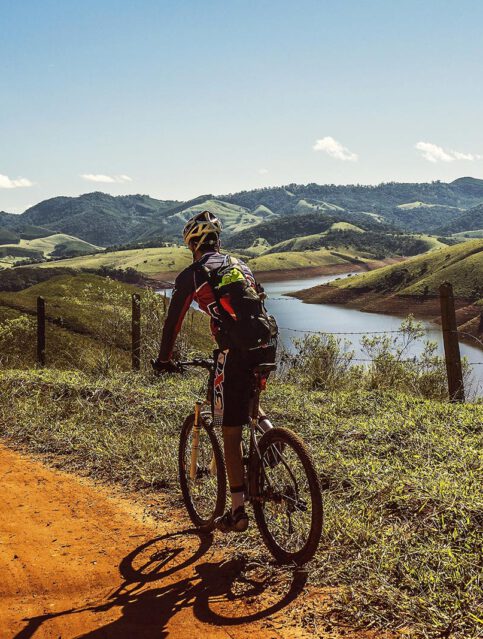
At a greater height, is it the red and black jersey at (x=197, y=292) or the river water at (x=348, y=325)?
the red and black jersey at (x=197, y=292)

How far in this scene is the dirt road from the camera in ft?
11.0

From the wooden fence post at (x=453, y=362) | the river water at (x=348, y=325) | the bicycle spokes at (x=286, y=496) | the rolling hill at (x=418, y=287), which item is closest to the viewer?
the bicycle spokes at (x=286, y=496)

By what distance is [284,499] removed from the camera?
154 inches

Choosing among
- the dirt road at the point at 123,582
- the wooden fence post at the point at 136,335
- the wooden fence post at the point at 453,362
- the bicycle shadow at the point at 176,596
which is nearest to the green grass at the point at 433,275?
the wooden fence post at the point at 136,335

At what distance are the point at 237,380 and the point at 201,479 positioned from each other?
4.89 ft

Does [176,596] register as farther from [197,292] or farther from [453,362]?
[453,362]

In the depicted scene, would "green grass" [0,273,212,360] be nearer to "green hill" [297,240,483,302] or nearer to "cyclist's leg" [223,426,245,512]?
"cyclist's leg" [223,426,245,512]

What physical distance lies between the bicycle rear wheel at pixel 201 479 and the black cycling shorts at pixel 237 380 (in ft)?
2.00

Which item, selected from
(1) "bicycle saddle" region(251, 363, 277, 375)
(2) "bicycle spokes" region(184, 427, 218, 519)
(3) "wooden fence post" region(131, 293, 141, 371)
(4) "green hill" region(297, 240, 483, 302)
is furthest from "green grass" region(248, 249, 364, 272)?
(1) "bicycle saddle" region(251, 363, 277, 375)

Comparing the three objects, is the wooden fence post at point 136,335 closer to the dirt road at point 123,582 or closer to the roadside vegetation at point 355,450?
the roadside vegetation at point 355,450

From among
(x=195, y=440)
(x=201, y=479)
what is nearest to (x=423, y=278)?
(x=201, y=479)

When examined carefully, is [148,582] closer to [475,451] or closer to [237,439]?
[237,439]

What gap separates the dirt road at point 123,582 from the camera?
3.37 meters

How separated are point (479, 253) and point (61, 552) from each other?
87916mm
